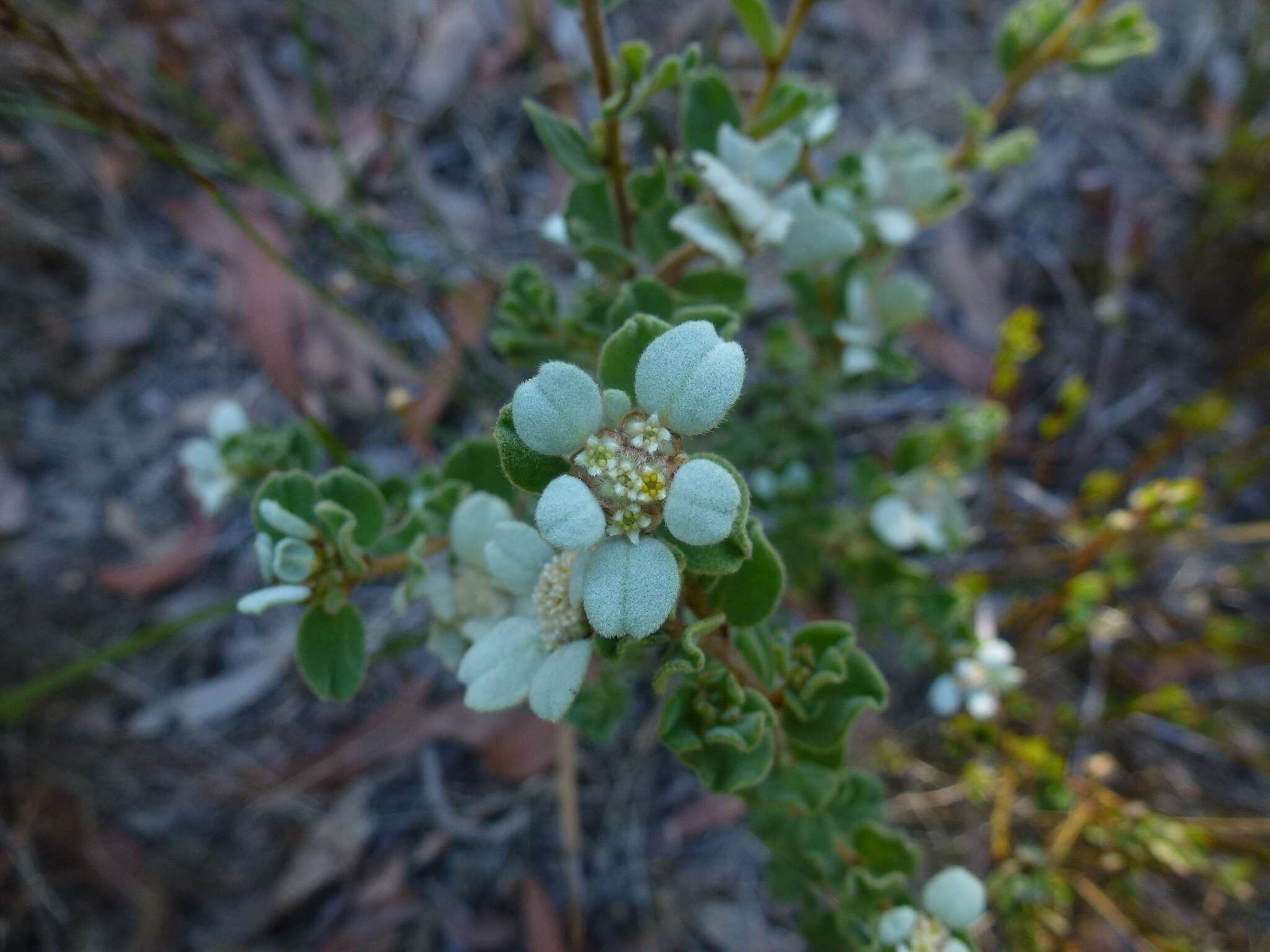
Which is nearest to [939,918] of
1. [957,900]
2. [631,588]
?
[957,900]

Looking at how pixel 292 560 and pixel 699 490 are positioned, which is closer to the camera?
pixel 699 490

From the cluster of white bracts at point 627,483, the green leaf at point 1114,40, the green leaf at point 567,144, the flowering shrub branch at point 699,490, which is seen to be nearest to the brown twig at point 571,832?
the flowering shrub branch at point 699,490

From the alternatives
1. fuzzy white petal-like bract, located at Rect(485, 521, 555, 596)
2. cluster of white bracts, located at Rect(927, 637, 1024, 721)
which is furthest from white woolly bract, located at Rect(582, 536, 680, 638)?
cluster of white bracts, located at Rect(927, 637, 1024, 721)

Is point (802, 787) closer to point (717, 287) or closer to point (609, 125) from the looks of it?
point (717, 287)

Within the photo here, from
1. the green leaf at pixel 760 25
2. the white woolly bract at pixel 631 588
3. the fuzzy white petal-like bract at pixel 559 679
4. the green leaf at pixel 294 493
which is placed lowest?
the fuzzy white petal-like bract at pixel 559 679

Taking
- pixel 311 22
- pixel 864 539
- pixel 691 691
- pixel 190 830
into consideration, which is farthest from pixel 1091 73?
pixel 190 830

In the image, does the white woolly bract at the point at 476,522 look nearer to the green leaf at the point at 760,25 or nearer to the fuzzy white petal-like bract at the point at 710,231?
the fuzzy white petal-like bract at the point at 710,231

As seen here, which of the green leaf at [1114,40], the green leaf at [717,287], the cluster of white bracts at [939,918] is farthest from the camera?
the green leaf at [1114,40]

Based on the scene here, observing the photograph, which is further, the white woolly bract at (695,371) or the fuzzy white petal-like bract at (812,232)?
the fuzzy white petal-like bract at (812,232)

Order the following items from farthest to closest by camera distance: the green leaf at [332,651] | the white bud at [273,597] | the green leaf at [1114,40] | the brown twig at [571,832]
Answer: the brown twig at [571,832] → the green leaf at [1114,40] → the green leaf at [332,651] → the white bud at [273,597]
